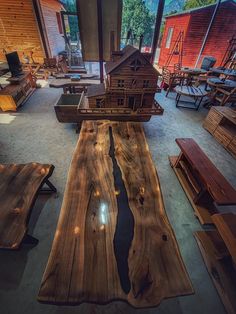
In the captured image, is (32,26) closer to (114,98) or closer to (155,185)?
(114,98)

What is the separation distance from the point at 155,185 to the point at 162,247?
24.0 inches

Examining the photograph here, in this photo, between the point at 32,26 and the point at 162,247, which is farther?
the point at 32,26

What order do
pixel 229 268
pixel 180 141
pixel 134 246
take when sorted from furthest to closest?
pixel 180 141, pixel 229 268, pixel 134 246

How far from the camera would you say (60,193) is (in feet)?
7.77

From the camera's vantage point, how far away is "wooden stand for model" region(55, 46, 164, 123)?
269 centimetres

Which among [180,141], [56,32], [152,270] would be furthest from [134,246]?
[56,32]

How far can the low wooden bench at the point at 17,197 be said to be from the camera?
134 centimetres

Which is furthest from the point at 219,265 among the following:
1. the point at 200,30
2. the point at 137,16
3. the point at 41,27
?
the point at 137,16

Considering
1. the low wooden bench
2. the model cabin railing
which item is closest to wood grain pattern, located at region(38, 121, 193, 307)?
the low wooden bench

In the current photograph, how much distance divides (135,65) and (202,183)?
2.27 metres

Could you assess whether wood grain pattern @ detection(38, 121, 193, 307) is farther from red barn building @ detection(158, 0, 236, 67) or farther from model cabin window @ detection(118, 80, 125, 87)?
red barn building @ detection(158, 0, 236, 67)

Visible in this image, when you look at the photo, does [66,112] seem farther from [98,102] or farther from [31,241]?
[31,241]

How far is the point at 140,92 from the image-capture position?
9.85ft

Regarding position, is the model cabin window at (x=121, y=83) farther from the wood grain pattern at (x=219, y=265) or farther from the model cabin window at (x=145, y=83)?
the wood grain pattern at (x=219, y=265)
